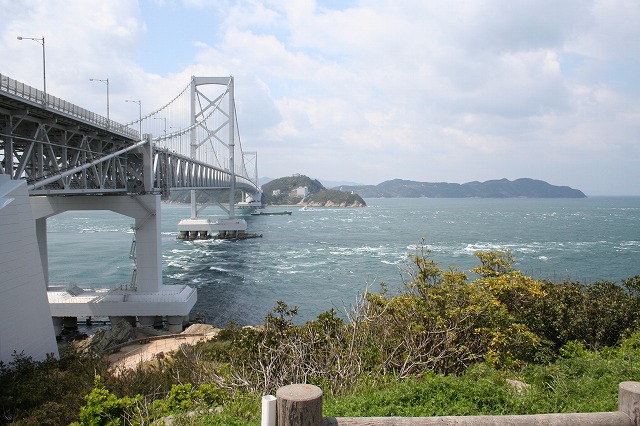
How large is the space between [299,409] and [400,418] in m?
0.69

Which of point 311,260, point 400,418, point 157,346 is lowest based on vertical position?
point 157,346

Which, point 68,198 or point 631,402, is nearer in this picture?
point 631,402

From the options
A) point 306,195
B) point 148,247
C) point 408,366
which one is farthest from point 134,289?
point 306,195

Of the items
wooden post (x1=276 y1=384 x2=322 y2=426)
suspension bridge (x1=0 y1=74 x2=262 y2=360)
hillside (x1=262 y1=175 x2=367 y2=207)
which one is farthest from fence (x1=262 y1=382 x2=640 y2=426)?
hillside (x1=262 y1=175 x2=367 y2=207)

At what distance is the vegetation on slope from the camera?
4.49 m

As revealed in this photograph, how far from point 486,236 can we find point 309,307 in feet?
108

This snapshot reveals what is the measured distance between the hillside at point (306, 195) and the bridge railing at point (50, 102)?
102 meters

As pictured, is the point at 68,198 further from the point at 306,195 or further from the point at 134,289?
the point at 306,195

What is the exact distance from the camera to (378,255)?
36.1 meters

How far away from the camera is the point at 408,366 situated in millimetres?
6344

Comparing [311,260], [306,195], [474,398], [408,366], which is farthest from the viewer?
[306,195]

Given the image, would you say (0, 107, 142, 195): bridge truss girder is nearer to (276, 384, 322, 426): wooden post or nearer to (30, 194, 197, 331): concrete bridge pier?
(30, 194, 197, 331): concrete bridge pier

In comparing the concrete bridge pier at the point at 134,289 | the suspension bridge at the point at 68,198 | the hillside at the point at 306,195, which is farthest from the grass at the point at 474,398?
the hillside at the point at 306,195

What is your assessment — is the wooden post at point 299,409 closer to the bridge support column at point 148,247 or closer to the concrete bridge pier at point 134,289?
the concrete bridge pier at point 134,289
